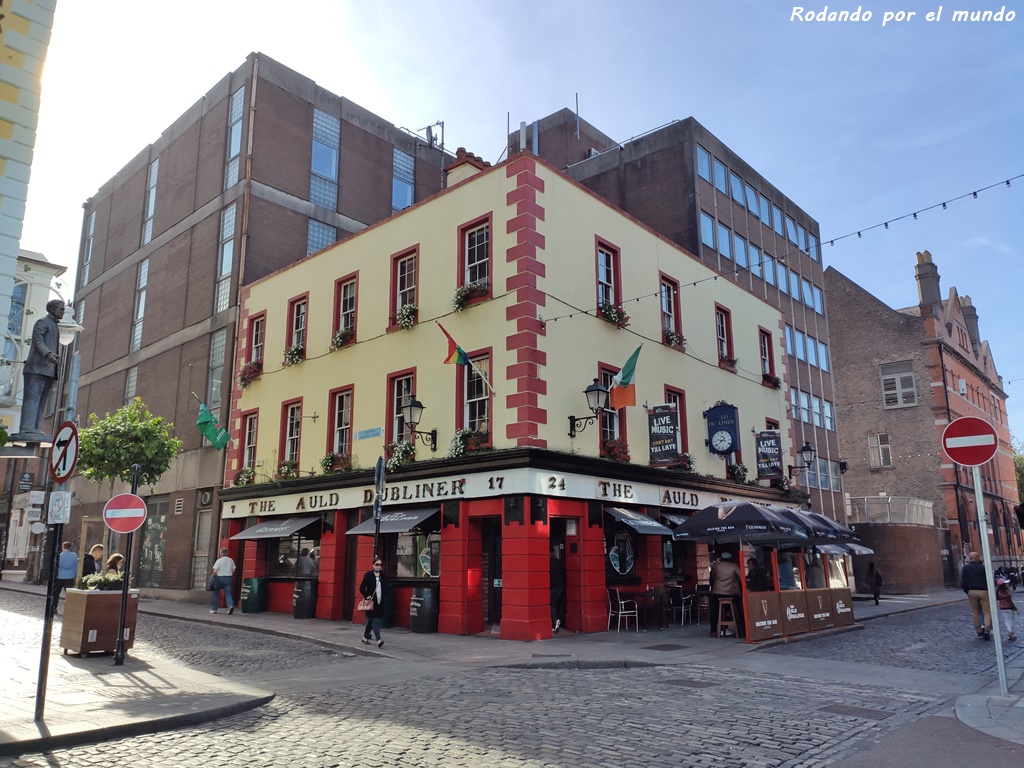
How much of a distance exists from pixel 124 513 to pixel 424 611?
771 cm

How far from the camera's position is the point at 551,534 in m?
18.8

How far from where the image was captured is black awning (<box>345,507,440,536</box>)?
18486mm

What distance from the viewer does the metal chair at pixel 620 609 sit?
18414 millimetres

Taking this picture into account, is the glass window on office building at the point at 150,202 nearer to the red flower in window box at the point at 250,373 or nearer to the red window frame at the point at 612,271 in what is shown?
the red flower in window box at the point at 250,373

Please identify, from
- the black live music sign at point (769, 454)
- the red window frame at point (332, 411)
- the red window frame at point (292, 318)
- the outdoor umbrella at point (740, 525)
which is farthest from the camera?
the black live music sign at point (769, 454)

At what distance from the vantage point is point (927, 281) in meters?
49.8

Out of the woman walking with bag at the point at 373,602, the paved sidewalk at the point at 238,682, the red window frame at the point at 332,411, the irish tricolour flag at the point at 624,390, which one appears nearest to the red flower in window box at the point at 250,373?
the red window frame at the point at 332,411

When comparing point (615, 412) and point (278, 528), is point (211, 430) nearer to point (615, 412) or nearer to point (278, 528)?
point (278, 528)

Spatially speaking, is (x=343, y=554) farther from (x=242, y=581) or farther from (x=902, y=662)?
(x=902, y=662)

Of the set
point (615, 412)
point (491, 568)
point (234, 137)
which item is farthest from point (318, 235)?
point (491, 568)

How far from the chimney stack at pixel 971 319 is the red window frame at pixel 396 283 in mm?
52741

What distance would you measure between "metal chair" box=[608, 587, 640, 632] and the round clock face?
6121 mm

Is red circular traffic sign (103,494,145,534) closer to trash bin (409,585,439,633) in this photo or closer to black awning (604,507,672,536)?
trash bin (409,585,439,633)

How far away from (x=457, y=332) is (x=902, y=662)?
466 inches
